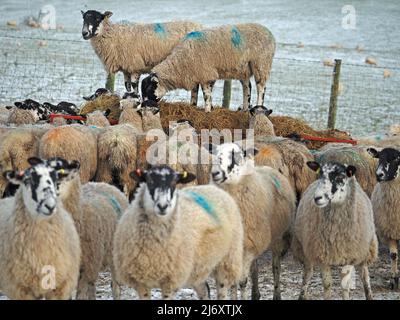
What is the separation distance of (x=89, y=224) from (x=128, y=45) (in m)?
7.06

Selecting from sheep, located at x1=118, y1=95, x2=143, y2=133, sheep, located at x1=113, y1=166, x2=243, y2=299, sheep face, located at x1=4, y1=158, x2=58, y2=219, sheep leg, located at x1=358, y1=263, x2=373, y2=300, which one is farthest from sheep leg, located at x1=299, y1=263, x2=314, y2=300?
sheep, located at x1=118, y1=95, x2=143, y2=133

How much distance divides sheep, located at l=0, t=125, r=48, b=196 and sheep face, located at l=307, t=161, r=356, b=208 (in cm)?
342

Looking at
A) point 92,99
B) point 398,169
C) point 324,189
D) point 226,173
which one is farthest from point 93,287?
point 92,99

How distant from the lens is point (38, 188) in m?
5.52

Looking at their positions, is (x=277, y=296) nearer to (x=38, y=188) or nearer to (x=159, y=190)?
(x=159, y=190)

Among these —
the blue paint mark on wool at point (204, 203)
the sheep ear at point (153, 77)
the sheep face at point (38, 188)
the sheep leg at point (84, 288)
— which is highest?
the sheep face at point (38, 188)

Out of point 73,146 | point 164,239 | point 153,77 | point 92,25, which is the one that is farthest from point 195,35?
point 164,239

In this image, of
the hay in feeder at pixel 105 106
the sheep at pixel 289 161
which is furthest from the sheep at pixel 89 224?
the hay in feeder at pixel 105 106

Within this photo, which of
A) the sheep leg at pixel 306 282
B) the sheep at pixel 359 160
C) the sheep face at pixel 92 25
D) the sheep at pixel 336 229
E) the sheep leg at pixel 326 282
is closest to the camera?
the sheep at pixel 336 229

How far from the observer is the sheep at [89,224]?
6.45 m

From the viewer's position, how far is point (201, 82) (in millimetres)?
12156

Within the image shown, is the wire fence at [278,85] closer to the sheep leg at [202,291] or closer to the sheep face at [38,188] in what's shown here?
the sheep leg at [202,291]

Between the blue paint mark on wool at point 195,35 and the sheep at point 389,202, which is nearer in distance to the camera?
the sheep at point 389,202

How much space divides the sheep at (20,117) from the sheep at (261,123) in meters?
2.95
